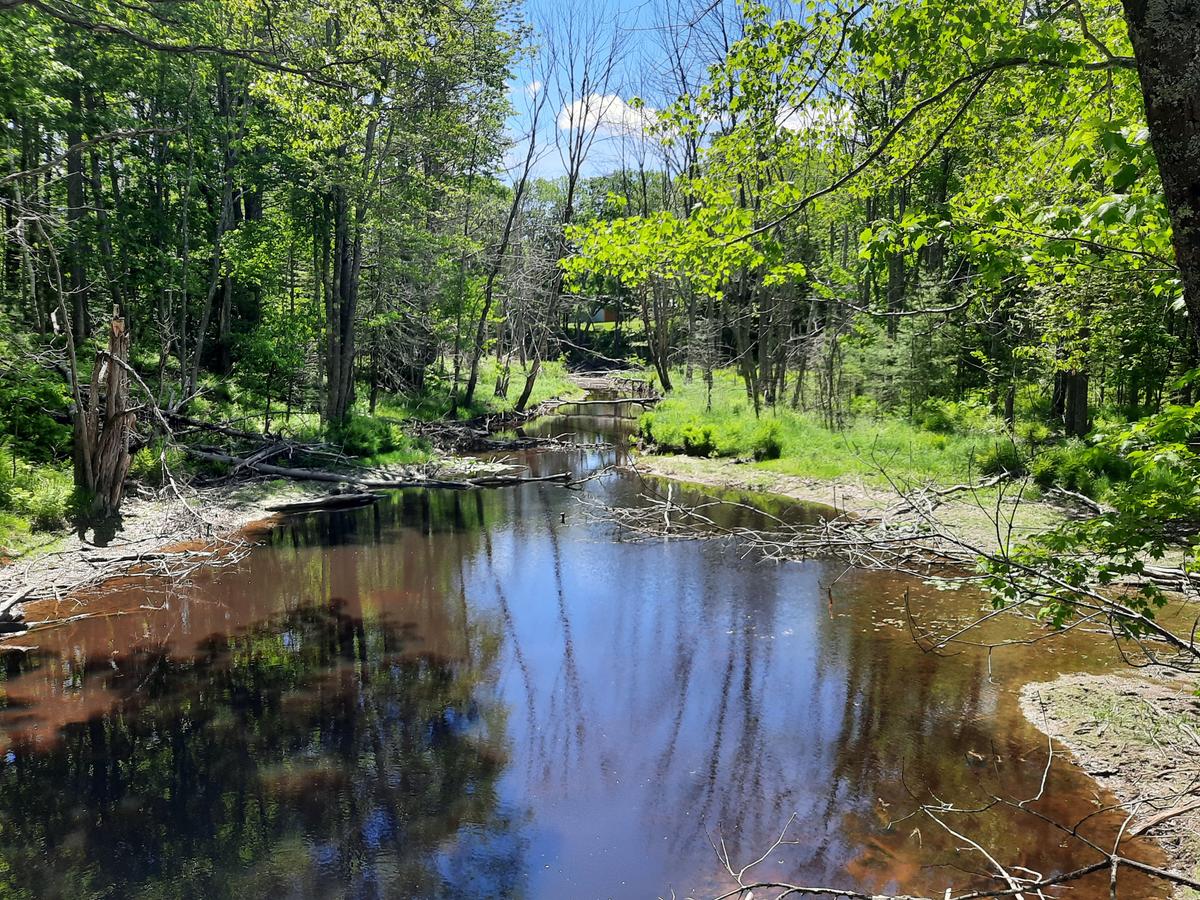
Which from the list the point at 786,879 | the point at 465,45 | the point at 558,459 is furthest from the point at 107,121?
the point at 786,879

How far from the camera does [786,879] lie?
229 inches

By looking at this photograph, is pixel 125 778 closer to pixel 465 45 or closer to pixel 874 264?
pixel 874 264

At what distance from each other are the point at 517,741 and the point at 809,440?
14619mm


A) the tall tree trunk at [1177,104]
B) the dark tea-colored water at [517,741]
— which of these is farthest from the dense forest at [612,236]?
the dark tea-colored water at [517,741]

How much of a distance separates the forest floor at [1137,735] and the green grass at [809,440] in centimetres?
644

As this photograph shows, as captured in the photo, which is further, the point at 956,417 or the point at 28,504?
the point at 956,417

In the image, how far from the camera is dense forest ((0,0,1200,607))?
14.7 ft

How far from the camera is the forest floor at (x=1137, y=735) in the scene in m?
5.90

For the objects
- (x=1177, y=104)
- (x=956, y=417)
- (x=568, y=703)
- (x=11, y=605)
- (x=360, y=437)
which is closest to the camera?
(x=1177, y=104)

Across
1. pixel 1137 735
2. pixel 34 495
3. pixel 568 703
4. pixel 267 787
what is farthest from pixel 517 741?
pixel 34 495

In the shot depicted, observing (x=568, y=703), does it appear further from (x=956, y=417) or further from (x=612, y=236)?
(x=956, y=417)

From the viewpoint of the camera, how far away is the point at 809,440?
20.6 m

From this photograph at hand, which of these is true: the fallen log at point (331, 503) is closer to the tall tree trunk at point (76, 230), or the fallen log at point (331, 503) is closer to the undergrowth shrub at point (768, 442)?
the tall tree trunk at point (76, 230)

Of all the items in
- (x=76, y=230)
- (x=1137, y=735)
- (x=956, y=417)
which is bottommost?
(x=1137, y=735)
